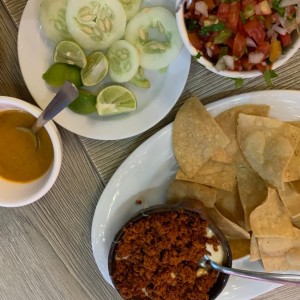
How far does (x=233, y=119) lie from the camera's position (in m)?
1.49

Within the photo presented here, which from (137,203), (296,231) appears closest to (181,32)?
(137,203)

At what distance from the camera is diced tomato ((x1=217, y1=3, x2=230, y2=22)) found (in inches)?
50.7

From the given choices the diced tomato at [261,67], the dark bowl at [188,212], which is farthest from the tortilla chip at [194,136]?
the diced tomato at [261,67]

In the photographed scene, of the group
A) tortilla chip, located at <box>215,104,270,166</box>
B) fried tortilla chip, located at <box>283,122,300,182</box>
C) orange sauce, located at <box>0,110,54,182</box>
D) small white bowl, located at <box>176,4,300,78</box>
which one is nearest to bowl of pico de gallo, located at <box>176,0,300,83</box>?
small white bowl, located at <box>176,4,300,78</box>

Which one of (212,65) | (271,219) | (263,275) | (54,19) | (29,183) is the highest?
(54,19)

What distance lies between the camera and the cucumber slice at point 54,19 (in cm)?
135

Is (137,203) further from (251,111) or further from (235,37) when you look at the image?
(235,37)

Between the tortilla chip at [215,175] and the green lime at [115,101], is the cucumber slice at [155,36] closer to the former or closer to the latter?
the green lime at [115,101]

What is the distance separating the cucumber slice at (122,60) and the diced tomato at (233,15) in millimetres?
272

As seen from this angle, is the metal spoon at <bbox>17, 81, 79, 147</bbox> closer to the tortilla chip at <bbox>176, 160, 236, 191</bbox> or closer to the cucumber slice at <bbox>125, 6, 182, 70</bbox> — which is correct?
the cucumber slice at <bbox>125, 6, 182, 70</bbox>

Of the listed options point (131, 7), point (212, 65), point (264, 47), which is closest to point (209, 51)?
point (212, 65)

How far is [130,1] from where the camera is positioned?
139 cm

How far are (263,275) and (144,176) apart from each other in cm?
49

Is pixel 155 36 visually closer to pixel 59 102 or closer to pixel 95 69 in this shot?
pixel 95 69
